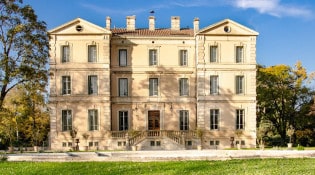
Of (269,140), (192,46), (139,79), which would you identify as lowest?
(269,140)

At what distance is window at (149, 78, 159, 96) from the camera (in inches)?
1267

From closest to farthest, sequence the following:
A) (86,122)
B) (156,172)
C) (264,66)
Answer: (156,172) → (86,122) → (264,66)

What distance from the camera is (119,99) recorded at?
105 ft

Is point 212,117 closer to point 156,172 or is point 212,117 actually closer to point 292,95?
point 292,95

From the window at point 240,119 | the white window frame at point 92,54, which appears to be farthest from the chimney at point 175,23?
the window at point 240,119

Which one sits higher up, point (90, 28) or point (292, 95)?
point (90, 28)

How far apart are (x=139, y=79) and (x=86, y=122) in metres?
5.33

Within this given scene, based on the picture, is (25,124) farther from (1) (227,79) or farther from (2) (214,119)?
(1) (227,79)

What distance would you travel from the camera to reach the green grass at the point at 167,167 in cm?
1366

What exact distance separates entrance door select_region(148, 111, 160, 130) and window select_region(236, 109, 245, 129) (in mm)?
6229

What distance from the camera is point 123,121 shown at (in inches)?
1257

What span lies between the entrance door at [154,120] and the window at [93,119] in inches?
166

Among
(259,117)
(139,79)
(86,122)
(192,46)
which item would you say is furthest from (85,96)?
(259,117)

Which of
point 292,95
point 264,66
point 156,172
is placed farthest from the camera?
point 264,66
